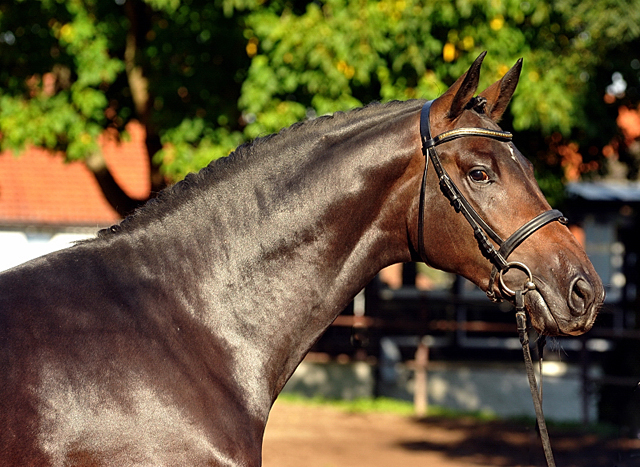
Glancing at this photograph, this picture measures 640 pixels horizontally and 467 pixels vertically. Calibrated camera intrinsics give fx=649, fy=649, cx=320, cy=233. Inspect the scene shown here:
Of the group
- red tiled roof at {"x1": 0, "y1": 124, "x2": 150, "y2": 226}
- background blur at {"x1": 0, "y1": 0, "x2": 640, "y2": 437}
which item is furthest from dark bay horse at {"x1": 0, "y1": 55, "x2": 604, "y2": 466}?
red tiled roof at {"x1": 0, "y1": 124, "x2": 150, "y2": 226}

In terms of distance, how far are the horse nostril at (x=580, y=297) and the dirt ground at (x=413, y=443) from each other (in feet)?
17.8

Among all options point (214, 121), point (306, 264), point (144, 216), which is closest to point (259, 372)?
point (306, 264)

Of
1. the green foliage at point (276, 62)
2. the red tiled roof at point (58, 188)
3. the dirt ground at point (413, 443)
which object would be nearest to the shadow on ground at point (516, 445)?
the dirt ground at point (413, 443)

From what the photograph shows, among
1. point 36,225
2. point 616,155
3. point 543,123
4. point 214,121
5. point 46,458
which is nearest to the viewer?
point 46,458

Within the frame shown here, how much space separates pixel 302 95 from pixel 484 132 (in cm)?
466

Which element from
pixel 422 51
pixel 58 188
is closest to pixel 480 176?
pixel 422 51

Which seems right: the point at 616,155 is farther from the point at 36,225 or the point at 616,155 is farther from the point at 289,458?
the point at 36,225

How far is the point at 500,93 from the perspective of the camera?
2.42 meters

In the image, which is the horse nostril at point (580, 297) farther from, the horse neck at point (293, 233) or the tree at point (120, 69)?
the tree at point (120, 69)

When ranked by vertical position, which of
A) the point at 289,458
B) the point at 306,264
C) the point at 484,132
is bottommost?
the point at 289,458

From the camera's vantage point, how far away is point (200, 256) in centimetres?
220

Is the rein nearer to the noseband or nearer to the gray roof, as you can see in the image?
the noseband

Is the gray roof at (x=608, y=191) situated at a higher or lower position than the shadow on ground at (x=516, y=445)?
higher

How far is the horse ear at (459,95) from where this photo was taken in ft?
7.19
